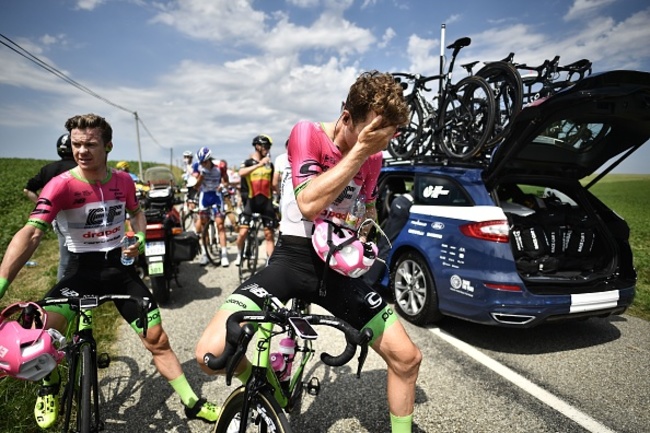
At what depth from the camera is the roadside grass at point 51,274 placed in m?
2.55

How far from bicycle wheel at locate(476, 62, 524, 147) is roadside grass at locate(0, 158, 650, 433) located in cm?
148

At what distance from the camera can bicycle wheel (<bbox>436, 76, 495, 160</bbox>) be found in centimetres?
491

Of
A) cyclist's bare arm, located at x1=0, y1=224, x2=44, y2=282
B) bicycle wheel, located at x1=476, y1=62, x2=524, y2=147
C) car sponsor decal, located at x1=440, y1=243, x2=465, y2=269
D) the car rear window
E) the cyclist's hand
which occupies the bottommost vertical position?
car sponsor decal, located at x1=440, y1=243, x2=465, y2=269

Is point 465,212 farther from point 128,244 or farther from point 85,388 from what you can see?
point 85,388

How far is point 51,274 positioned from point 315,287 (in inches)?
225

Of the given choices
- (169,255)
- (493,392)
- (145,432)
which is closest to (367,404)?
(493,392)

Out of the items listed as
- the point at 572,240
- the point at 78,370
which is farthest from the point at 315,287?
the point at 572,240

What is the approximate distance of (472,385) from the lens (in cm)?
306

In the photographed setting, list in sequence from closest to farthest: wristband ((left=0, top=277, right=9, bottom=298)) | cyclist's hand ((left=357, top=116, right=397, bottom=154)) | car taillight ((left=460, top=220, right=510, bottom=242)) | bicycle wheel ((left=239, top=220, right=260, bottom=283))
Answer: cyclist's hand ((left=357, top=116, right=397, bottom=154)) → wristband ((left=0, top=277, right=9, bottom=298)) → car taillight ((left=460, top=220, right=510, bottom=242)) → bicycle wheel ((left=239, top=220, right=260, bottom=283))

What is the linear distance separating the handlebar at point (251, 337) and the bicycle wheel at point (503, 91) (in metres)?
4.07

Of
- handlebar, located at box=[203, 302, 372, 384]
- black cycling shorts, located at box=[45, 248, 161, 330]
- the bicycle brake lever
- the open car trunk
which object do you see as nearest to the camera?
handlebar, located at box=[203, 302, 372, 384]

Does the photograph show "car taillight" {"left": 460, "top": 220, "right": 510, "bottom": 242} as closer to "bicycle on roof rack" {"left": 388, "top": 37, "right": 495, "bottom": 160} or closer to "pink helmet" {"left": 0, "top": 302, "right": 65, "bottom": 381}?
"bicycle on roof rack" {"left": 388, "top": 37, "right": 495, "bottom": 160}

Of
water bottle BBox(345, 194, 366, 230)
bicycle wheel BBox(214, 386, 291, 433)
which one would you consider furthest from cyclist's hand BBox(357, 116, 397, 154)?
bicycle wheel BBox(214, 386, 291, 433)

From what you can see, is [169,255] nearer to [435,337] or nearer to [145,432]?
[145,432]
